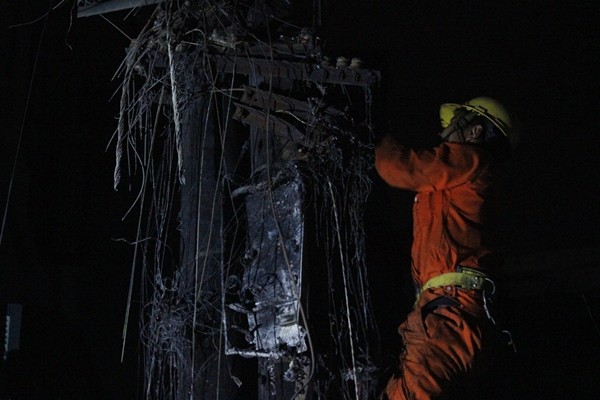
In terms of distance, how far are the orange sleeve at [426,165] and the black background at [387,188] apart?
265 centimetres

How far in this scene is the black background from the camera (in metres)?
6.39

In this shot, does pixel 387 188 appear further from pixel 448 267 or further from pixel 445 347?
pixel 445 347

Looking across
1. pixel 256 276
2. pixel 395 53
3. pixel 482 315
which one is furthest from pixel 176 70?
pixel 395 53

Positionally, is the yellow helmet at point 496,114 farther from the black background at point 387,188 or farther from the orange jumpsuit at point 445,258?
the black background at point 387,188

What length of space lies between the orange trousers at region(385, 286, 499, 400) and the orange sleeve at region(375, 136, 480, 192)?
611 mm

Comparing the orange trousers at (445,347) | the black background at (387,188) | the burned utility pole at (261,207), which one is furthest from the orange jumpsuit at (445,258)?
the black background at (387,188)

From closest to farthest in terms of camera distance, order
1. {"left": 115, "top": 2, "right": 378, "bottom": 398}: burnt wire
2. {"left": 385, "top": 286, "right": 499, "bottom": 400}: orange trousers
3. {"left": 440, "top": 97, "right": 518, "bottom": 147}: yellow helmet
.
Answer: {"left": 385, "top": 286, "right": 499, "bottom": 400}: orange trousers < {"left": 115, "top": 2, "right": 378, "bottom": 398}: burnt wire < {"left": 440, "top": 97, "right": 518, "bottom": 147}: yellow helmet

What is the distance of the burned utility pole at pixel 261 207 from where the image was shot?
3492mm

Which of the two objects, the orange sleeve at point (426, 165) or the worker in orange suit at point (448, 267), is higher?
the orange sleeve at point (426, 165)

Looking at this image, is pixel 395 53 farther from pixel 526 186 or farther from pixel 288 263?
pixel 288 263

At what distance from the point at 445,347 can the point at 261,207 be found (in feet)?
4.30

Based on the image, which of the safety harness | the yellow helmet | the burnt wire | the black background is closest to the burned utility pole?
the burnt wire

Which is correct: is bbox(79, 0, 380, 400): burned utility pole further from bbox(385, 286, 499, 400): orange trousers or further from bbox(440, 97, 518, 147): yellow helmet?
bbox(440, 97, 518, 147): yellow helmet

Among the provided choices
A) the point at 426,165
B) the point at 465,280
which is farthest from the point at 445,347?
the point at 426,165
